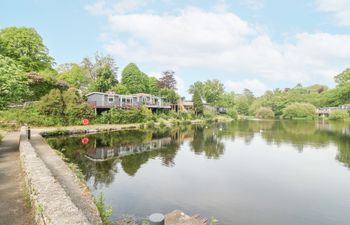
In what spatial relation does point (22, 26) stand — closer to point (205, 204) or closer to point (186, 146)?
point (186, 146)

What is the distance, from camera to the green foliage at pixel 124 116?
132 feet

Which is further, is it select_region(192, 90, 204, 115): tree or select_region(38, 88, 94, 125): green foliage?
select_region(192, 90, 204, 115): tree

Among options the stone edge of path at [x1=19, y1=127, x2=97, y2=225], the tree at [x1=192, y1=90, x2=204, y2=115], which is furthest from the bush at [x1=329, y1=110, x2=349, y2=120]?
the stone edge of path at [x1=19, y1=127, x2=97, y2=225]

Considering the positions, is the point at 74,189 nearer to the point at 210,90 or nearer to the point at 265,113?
the point at 210,90

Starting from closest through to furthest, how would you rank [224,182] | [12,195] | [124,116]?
1. [12,195]
2. [224,182]
3. [124,116]

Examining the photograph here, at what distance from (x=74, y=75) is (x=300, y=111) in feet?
257

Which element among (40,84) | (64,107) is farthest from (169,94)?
(40,84)

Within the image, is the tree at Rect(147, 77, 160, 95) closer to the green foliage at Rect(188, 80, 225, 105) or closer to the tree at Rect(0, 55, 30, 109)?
the green foliage at Rect(188, 80, 225, 105)

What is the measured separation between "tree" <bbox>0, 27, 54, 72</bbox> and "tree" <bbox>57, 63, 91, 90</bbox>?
32.4 ft

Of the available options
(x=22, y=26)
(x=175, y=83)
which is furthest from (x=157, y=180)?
(x=175, y=83)

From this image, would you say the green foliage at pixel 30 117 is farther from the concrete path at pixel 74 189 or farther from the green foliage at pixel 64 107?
the concrete path at pixel 74 189

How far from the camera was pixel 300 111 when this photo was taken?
8638 cm

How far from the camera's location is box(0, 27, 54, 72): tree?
37.9m

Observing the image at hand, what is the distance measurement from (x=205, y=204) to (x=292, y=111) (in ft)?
292
